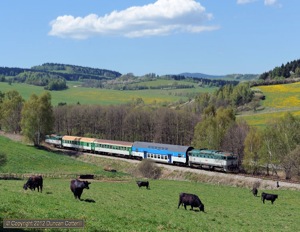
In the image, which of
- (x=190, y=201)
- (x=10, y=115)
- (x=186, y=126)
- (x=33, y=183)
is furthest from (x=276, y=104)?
(x=33, y=183)

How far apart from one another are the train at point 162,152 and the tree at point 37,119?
637cm

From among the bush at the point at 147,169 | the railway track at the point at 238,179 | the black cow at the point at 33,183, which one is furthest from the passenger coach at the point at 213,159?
the black cow at the point at 33,183

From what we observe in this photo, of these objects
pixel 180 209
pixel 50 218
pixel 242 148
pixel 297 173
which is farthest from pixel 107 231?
pixel 242 148

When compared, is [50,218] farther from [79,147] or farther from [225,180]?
[79,147]

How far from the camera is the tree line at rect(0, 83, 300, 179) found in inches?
2441

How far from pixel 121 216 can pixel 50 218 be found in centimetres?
391

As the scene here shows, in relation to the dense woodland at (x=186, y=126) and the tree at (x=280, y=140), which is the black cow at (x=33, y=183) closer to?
the dense woodland at (x=186, y=126)

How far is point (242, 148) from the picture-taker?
7194 cm

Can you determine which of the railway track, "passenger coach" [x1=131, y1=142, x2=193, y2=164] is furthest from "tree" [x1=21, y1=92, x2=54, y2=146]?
the railway track

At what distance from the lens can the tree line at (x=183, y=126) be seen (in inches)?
2441

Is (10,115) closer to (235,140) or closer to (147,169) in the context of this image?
(147,169)

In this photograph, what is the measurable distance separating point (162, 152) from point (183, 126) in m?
31.3

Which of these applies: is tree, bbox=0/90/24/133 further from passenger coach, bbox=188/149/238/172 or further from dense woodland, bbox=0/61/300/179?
passenger coach, bbox=188/149/238/172

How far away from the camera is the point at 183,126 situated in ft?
327
